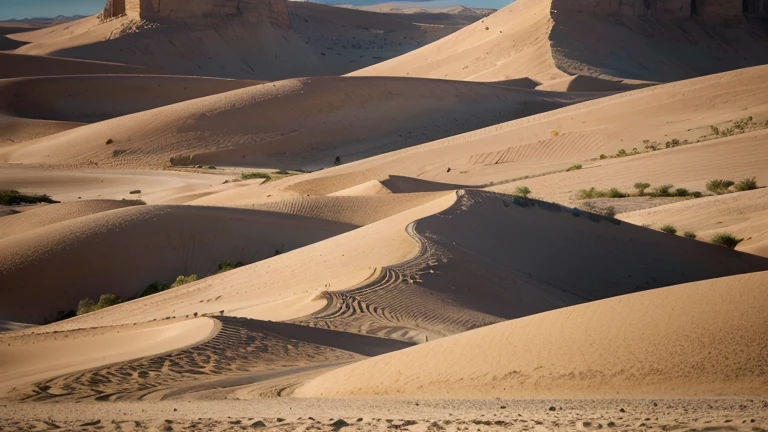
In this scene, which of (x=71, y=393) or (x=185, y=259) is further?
(x=185, y=259)

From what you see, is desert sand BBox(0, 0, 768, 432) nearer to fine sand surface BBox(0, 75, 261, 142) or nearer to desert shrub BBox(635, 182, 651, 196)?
fine sand surface BBox(0, 75, 261, 142)

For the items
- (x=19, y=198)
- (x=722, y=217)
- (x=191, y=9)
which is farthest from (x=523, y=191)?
(x=191, y=9)

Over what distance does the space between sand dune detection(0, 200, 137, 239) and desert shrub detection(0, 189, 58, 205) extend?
2535 millimetres

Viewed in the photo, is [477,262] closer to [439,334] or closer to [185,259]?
[439,334]

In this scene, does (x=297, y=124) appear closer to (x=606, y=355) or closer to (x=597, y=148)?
(x=597, y=148)

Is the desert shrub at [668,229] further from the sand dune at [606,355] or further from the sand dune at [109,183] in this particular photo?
the sand dune at [109,183]

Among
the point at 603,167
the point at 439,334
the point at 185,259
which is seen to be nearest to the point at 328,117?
the point at 603,167

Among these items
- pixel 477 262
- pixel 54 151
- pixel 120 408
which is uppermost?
pixel 120 408

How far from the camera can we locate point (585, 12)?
1964 inches

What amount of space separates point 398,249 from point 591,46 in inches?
1464

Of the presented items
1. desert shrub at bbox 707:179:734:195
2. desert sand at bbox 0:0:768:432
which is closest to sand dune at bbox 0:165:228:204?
desert sand at bbox 0:0:768:432

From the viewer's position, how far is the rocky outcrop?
59.9 metres

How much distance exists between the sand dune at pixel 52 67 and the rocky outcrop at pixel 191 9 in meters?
6.06

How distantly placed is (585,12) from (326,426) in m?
46.9
